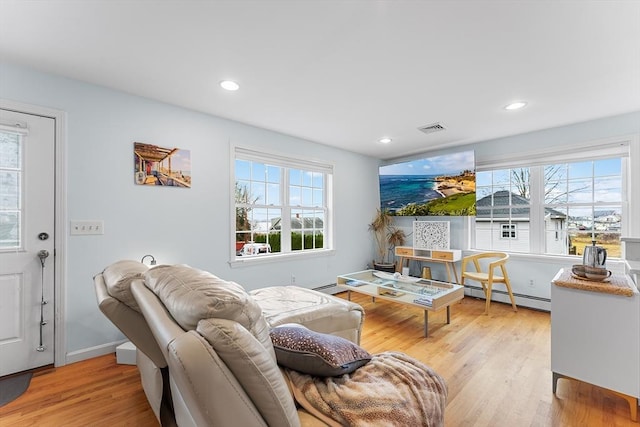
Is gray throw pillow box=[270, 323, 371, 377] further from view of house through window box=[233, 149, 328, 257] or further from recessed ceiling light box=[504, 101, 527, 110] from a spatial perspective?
recessed ceiling light box=[504, 101, 527, 110]

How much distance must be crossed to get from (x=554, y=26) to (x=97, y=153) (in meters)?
3.47

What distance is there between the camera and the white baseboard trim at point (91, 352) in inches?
93.4

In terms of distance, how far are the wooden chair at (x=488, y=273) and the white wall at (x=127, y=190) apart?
→ 255cm

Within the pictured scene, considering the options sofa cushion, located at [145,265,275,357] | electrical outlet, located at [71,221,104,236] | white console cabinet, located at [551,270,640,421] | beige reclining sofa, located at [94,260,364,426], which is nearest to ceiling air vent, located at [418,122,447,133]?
white console cabinet, located at [551,270,640,421]

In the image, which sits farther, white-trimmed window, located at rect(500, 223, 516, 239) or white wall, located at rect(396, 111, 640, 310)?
white-trimmed window, located at rect(500, 223, 516, 239)

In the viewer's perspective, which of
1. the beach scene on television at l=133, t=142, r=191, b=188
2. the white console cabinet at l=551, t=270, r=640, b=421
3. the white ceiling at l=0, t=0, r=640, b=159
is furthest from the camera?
the beach scene on television at l=133, t=142, r=191, b=188

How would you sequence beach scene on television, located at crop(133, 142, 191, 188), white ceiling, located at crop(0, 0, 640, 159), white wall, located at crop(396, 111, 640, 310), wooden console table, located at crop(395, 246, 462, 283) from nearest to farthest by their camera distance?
white ceiling, located at crop(0, 0, 640, 159), beach scene on television, located at crop(133, 142, 191, 188), white wall, located at crop(396, 111, 640, 310), wooden console table, located at crop(395, 246, 462, 283)

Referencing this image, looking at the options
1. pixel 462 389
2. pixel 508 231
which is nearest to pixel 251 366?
pixel 462 389

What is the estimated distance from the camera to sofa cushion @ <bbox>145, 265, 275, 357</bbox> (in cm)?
90

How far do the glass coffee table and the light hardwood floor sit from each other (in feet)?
1.07

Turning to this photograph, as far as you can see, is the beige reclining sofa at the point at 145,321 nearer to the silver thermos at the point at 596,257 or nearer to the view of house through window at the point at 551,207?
the silver thermos at the point at 596,257

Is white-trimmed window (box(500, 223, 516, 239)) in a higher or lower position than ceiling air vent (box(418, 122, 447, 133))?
lower

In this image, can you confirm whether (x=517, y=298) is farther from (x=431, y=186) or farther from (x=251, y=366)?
(x=251, y=366)

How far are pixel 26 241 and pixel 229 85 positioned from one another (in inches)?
79.4
